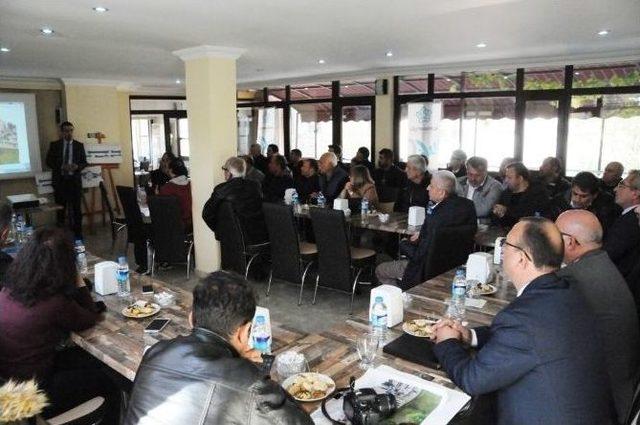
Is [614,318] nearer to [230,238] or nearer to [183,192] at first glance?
[230,238]

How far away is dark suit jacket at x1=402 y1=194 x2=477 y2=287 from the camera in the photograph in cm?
362

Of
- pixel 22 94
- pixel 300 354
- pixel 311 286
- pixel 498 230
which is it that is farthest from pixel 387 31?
pixel 22 94

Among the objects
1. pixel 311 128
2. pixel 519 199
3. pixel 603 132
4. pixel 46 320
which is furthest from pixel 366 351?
pixel 311 128

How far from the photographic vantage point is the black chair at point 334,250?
13.9 feet

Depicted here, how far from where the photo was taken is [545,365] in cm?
154

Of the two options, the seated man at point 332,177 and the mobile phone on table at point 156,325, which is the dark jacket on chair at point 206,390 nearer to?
the mobile phone on table at point 156,325

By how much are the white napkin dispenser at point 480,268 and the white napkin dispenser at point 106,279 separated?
2.08 m

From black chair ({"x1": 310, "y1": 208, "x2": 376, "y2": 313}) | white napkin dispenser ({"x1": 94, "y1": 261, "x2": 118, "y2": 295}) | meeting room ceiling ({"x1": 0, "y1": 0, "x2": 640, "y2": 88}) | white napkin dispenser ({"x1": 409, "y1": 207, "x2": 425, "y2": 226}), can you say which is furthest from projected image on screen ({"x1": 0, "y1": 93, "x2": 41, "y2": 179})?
white napkin dispenser ({"x1": 409, "y1": 207, "x2": 425, "y2": 226})

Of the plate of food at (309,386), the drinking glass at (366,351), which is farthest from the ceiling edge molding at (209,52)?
the plate of food at (309,386)

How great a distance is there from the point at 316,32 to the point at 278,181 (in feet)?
8.19

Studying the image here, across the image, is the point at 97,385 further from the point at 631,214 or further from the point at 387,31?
the point at 387,31

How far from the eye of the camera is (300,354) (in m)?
2.01

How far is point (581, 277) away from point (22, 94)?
8.91 meters

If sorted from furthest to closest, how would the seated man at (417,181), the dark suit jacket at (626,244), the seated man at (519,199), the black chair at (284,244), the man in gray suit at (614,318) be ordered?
the seated man at (417,181) → the seated man at (519,199) → the black chair at (284,244) → the dark suit jacket at (626,244) → the man in gray suit at (614,318)
